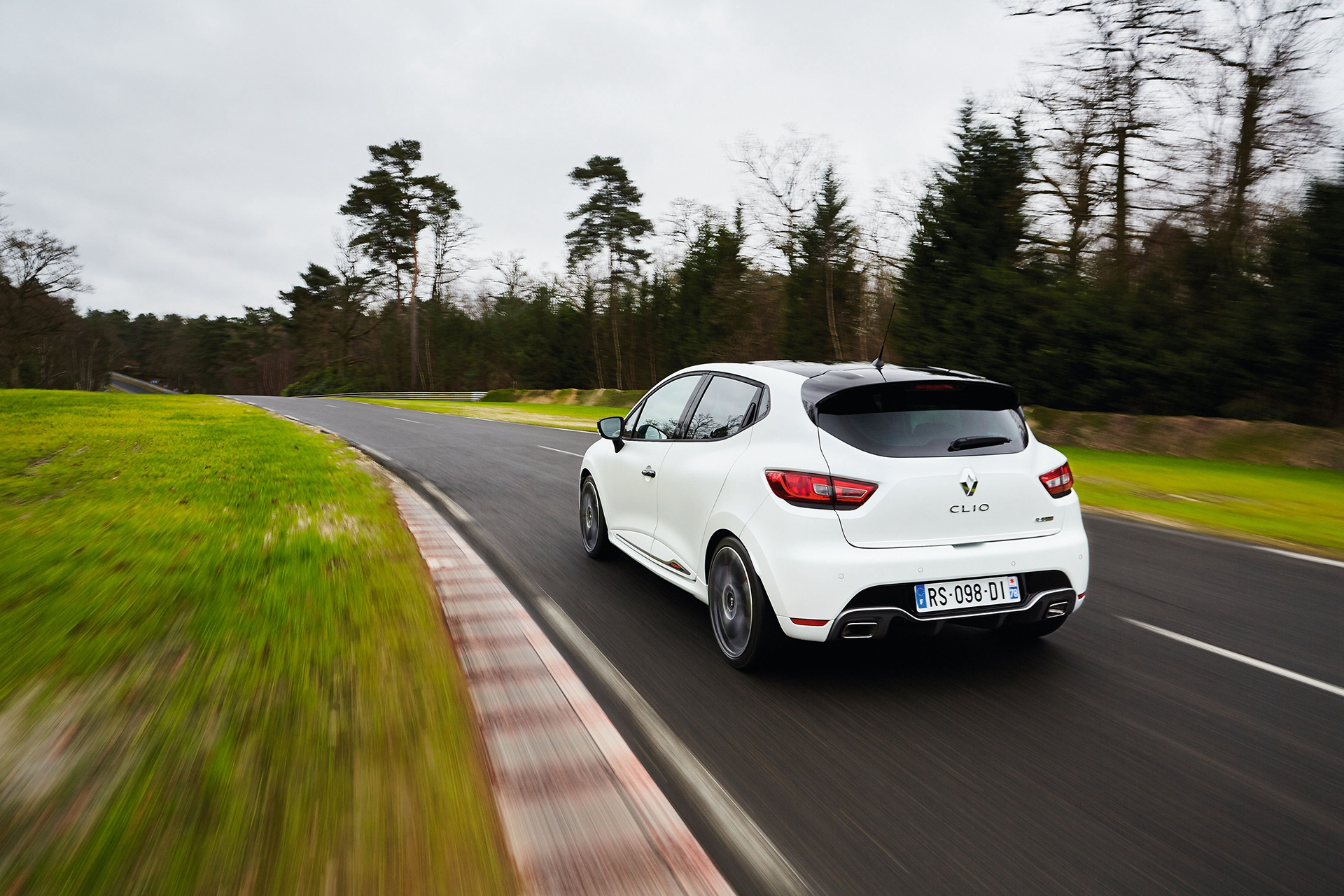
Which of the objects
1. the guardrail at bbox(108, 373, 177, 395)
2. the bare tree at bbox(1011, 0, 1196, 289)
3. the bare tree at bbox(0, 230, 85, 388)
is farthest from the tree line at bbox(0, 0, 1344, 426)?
the guardrail at bbox(108, 373, 177, 395)

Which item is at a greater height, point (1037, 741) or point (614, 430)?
point (614, 430)

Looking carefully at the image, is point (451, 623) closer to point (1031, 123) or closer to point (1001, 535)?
point (1001, 535)

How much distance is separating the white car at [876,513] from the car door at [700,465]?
2cm

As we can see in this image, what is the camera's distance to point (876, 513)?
3.88 meters

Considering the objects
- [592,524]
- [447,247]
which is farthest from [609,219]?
[592,524]

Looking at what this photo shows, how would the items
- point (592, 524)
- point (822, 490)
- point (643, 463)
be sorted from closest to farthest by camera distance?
A: point (822, 490) < point (643, 463) < point (592, 524)

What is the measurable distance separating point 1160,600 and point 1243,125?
18724 millimetres

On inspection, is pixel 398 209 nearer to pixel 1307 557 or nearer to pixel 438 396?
pixel 438 396

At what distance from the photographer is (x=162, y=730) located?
338 cm

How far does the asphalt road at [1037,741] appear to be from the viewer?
264 centimetres

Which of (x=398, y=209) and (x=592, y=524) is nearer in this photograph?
(x=592, y=524)

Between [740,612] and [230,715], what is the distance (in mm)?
2455

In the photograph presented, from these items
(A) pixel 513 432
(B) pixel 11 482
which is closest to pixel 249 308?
(A) pixel 513 432

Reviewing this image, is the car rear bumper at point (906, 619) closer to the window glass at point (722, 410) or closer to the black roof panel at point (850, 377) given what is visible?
the black roof panel at point (850, 377)
